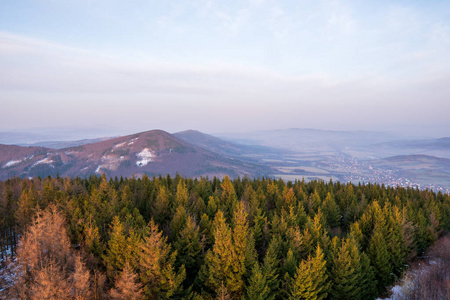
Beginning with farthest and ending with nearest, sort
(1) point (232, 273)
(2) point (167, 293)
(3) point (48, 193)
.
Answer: (3) point (48, 193)
(1) point (232, 273)
(2) point (167, 293)

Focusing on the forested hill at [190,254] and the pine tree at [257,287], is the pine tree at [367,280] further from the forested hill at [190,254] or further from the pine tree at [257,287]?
the pine tree at [257,287]

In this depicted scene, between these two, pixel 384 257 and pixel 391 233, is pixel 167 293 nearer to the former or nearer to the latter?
pixel 384 257

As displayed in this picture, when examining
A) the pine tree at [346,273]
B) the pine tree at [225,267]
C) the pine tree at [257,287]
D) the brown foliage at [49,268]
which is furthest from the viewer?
the pine tree at [346,273]

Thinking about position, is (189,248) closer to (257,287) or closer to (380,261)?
(257,287)

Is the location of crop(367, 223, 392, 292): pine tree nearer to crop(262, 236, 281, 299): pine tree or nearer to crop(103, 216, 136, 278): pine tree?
crop(262, 236, 281, 299): pine tree

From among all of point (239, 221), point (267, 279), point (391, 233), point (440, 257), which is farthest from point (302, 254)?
point (440, 257)

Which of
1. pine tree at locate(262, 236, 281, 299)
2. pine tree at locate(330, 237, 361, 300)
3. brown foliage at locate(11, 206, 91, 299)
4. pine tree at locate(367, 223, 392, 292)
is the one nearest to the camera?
brown foliage at locate(11, 206, 91, 299)

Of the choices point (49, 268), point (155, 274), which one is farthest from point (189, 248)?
point (49, 268)

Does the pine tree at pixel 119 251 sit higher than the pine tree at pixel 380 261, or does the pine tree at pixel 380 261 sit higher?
the pine tree at pixel 119 251

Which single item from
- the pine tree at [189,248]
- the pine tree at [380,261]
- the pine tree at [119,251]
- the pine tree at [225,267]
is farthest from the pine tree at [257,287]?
the pine tree at [380,261]

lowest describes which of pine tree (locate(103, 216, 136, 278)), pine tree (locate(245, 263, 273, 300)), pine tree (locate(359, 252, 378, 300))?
pine tree (locate(359, 252, 378, 300))

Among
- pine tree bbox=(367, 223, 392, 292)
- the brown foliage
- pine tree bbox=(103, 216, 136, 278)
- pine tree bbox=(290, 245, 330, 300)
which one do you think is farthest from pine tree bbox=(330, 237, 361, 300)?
the brown foliage
